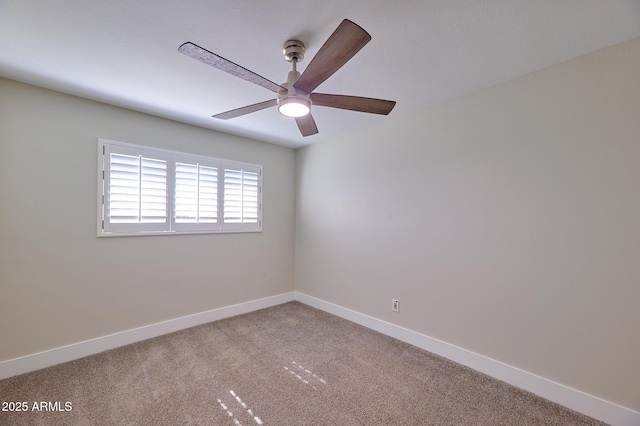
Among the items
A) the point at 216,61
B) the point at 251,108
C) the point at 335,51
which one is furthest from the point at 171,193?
the point at 335,51

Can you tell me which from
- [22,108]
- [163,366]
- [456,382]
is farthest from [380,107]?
[22,108]

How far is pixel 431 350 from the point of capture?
8.47 feet

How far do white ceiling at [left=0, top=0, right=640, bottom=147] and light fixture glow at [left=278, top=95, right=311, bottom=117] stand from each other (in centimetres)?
39

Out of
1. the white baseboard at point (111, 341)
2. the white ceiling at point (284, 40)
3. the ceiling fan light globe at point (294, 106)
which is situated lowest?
the white baseboard at point (111, 341)

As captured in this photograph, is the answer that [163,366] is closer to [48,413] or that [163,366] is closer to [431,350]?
[48,413]

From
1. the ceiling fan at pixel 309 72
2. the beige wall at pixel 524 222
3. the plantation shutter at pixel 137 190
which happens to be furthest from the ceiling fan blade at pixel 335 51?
the plantation shutter at pixel 137 190

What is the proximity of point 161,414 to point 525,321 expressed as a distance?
2656mm

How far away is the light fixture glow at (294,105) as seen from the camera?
1593 mm

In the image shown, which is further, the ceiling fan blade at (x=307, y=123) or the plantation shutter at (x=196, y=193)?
the plantation shutter at (x=196, y=193)

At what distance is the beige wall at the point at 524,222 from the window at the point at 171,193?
62.7 inches

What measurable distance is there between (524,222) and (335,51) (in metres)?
1.88

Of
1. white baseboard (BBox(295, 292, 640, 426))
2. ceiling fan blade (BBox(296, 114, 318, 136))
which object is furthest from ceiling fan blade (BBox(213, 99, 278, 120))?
white baseboard (BBox(295, 292, 640, 426))

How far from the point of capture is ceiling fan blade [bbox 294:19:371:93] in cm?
117

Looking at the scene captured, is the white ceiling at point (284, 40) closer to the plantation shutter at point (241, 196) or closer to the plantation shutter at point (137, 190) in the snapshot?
the plantation shutter at point (137, 190)
